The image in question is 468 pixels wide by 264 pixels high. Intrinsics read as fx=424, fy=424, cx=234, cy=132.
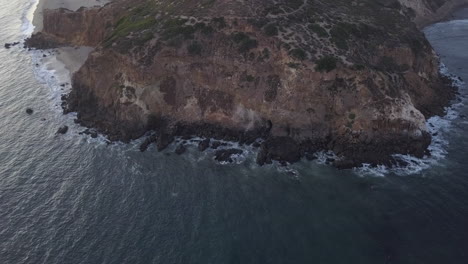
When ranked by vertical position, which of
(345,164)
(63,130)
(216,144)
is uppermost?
(345,164)

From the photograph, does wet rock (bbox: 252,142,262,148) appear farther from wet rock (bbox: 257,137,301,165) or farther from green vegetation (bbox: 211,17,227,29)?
green vegetation (bbox: 211,17,227,29)

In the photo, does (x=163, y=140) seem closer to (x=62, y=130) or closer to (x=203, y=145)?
(x=203, y=145)

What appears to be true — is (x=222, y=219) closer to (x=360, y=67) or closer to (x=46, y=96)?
(x=360, y=67)

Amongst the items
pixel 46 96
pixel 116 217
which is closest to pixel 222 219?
pixel 116 217

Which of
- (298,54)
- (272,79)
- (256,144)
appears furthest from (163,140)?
(298,54)

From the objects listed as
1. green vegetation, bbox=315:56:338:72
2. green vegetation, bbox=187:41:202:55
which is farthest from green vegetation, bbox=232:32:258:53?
green vegetation, bbox=315:56:338:72

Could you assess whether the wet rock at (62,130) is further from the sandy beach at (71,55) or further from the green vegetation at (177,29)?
the sandy beach at (71,55)
